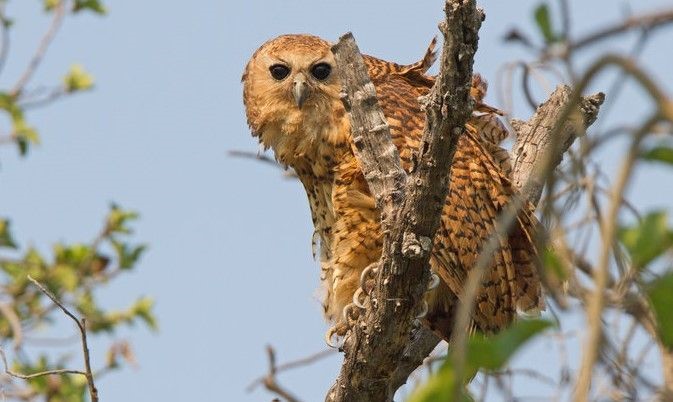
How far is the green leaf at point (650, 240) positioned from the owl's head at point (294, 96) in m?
3.61

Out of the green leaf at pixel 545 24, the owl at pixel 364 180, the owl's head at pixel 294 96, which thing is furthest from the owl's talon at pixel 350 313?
the green leaf at pixel 545 24

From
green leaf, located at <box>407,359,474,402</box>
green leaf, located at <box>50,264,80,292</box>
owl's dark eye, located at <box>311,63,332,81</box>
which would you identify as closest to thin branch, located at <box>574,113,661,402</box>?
green leaf, located at <box>407,359,474,402</box>

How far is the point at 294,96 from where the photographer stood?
5.12 meters

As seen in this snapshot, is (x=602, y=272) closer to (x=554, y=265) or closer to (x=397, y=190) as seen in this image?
(x=554, y=265)

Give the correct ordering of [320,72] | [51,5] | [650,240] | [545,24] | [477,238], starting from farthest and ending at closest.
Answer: [51,5], [320,72], [477,238], [545,24], [650,240]

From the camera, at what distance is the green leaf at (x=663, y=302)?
53.7 inches

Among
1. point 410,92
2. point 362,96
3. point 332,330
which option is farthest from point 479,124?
point 362,96

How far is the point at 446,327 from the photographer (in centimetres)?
469

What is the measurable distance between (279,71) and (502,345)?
3.95 metres

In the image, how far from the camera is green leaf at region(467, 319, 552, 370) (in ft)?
4.55

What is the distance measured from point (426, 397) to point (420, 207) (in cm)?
206

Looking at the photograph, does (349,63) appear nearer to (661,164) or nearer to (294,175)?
(294,175)

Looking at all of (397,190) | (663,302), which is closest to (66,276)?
(397,190)

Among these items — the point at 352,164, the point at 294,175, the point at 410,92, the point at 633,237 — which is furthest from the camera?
the point at 294,175
